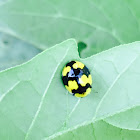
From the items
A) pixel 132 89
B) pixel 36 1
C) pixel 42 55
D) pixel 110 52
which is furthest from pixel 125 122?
pixel 36 1

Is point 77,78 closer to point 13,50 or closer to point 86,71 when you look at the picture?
point 86,71

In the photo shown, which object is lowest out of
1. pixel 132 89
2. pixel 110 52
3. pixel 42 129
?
pixel 42 129

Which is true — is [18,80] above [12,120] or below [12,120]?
above

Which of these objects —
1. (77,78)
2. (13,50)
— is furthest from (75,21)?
(77,78)

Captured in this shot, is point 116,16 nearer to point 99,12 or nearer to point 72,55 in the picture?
point 99,12

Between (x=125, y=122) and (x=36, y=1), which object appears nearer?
(x=125, y=122)

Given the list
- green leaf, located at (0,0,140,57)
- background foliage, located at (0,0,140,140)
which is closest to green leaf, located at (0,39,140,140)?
background foliage, located at (0,0,140,140)
